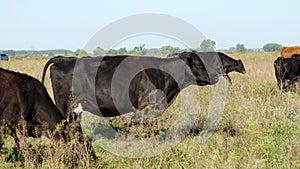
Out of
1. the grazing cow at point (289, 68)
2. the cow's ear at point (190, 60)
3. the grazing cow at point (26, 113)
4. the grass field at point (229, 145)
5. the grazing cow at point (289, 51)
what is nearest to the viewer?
the grass field at point (229, 145)

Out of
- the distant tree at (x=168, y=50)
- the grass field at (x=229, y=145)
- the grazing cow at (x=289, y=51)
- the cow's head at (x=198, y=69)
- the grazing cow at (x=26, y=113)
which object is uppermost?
the grazing cow at (x=289, y=51)

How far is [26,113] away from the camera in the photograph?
221 inches

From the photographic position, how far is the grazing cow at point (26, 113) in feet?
18.2

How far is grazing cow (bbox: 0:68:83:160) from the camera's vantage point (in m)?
5.55

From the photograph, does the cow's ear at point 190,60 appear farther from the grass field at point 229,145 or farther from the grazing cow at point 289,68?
the grazing cow at point 289,68

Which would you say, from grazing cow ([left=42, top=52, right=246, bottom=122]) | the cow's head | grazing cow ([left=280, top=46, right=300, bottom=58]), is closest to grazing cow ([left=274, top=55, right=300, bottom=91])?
the cow's head

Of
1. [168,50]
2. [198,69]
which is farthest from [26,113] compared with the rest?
[168,50]

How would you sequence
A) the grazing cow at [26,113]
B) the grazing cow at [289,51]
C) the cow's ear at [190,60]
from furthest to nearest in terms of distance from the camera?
the grazing cow at [289,51] → the cow's ear at [190,60] → the grazing cow at [26,113]

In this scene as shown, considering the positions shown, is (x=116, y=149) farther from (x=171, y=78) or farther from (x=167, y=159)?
(x=171, y=78)

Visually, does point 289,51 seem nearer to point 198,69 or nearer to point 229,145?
point 198,69

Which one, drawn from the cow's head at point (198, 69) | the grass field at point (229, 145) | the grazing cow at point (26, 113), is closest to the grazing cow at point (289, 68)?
the grass field at point (229, 145)

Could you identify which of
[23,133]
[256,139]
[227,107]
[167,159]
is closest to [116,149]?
[167,159]

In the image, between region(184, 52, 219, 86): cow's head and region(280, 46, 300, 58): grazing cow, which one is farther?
region(280, 46, 300, 58): grazing cow

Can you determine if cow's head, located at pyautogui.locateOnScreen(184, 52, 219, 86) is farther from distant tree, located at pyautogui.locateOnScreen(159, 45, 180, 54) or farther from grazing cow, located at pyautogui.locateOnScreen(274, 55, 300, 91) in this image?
grazing cow, located at pyautogui.locateOnScreen(274, 55, 300, 91)
